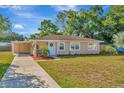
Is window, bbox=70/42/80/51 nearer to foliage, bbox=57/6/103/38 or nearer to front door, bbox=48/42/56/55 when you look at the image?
front door, bbox=48/42/56/55

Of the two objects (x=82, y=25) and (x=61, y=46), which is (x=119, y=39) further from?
(x=61, y=46)

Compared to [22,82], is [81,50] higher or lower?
higher

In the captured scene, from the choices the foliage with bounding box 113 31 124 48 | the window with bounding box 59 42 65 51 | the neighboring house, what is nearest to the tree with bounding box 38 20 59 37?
the foliage with bounding box 113 31 124 48

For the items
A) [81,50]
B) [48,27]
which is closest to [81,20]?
[48,27]

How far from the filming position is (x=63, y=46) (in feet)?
71.0

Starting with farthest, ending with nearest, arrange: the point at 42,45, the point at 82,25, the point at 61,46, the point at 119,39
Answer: the point at 61,46 < the point at 42,45 < the point at 119,39 < the point at 82,25

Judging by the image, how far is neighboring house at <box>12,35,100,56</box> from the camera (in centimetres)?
1972

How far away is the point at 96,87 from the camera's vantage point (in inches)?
336

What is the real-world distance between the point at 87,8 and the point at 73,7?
3.21 feet

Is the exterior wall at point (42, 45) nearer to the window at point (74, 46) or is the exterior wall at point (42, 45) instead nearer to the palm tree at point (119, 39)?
the window at point (74, 46)

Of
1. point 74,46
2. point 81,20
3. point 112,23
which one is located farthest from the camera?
point 74,46

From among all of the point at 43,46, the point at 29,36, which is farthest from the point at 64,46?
the point at 29,36

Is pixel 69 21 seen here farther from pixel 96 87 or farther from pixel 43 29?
pixel 96 87
